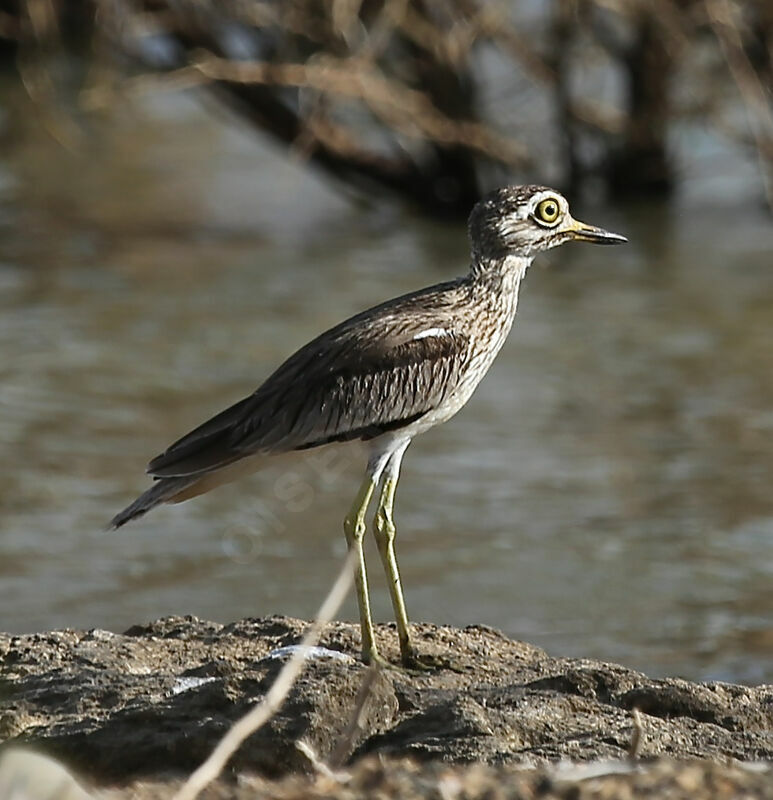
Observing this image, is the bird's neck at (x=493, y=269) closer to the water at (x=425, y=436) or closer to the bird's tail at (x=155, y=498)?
the water at (x=425, y=436)

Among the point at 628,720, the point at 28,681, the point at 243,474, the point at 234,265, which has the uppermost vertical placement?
the point at 234,265

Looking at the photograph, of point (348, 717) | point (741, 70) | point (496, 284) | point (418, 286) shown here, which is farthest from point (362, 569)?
point (741, 70)

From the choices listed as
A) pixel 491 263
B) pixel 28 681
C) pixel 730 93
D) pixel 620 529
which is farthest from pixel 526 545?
pixel 730 93

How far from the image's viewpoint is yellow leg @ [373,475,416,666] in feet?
19.5

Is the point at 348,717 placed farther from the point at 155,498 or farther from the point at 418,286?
the point at 418,286

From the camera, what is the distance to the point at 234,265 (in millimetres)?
14688

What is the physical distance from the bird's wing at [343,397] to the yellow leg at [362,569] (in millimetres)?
189

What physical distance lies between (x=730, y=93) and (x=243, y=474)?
34.0 ft

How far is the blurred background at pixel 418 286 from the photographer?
8352mm

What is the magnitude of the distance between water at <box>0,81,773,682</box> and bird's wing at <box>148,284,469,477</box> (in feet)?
2.07

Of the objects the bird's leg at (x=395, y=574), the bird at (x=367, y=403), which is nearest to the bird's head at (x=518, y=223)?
the bird at (x=367, y=403)

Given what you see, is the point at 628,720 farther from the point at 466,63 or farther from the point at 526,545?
the point at 466,63

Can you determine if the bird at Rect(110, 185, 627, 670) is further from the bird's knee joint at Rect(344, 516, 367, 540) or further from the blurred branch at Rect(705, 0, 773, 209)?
the blurred branch at Rect(705, 0, 773, 209)

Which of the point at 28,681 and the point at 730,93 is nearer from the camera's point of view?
the point at 28,681
